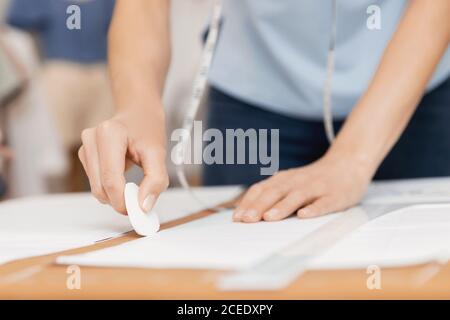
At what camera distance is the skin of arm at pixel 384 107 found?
798 millimetres

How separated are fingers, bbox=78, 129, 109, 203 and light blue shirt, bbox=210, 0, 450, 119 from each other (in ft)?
1.21

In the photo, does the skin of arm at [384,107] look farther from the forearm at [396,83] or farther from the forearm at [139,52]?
the forearm at [139,52]

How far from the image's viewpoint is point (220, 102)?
3.55 feet

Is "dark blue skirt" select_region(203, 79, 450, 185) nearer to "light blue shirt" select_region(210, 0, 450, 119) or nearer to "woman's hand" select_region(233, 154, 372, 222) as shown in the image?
"light blue shirt" select_region(210, 0, 450, 119)

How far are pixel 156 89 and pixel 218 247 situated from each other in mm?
327

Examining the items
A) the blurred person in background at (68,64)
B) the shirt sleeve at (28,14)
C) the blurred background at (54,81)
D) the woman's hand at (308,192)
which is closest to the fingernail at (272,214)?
the woman's hand at (308,192)

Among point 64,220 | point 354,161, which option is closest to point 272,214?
point 354,161

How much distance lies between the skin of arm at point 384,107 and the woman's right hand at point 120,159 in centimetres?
12

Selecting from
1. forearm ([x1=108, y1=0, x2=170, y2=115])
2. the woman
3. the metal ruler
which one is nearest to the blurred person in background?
the woman

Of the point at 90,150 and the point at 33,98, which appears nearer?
the point at 90,150

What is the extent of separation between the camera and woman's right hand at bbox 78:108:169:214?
0.69 m

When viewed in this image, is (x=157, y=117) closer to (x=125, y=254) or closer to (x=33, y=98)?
Result: (x=125, y=254)
